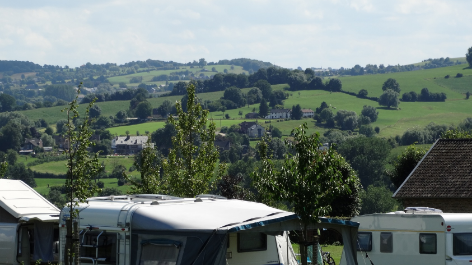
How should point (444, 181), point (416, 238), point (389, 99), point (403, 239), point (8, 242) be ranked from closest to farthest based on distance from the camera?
point (8, 242)
point (416, 238)
point (403, 239)
point (444, 181)
point (389, 99)

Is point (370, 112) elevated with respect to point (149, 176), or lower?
lower

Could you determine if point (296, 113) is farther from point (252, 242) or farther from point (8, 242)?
point (252, 242)

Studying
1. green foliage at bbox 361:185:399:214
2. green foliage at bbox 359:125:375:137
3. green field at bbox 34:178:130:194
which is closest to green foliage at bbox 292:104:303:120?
green foliage at bbox 359:125:375:137

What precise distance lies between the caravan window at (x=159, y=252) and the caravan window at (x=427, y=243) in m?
8.44

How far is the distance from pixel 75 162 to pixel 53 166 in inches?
4456

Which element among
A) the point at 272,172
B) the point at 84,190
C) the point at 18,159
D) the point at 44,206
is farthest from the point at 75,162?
the point at 18,159

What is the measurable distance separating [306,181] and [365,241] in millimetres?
6503

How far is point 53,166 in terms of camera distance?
12200 cm

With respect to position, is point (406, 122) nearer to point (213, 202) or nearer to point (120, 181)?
point (120, 181)

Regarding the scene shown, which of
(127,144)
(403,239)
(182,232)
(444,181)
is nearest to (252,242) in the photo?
(182,232)

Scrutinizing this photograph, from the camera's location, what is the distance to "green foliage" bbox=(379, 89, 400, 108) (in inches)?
7229

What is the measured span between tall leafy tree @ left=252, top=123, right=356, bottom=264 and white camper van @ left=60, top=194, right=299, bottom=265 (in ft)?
1.25

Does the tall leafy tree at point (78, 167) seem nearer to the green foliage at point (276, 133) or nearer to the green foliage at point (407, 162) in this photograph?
the green foliage at point (407, 162)

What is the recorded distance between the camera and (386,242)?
61.9 feet
